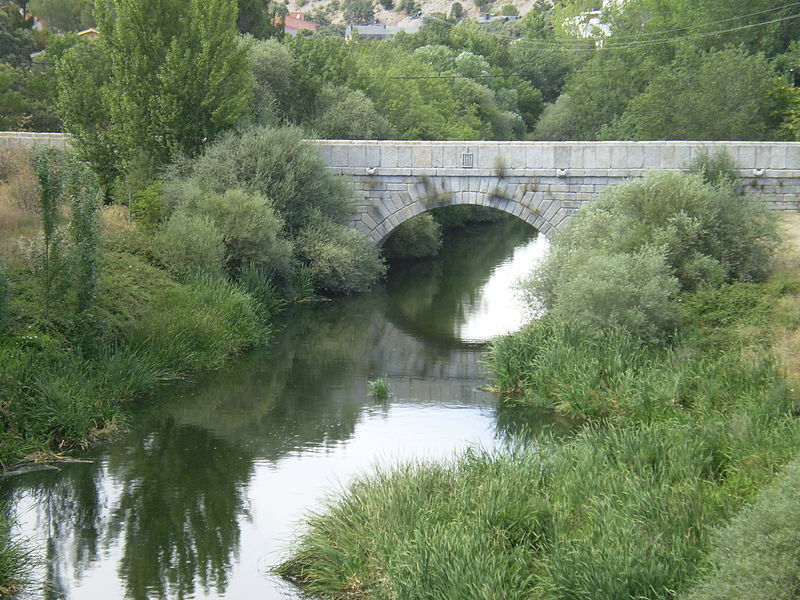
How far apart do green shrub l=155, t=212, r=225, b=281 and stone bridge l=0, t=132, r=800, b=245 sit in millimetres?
5279

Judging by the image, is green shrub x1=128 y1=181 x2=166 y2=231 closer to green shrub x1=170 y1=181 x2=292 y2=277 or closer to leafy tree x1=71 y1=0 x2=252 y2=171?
green shrub x1=170 y1=181 x2=292 y2=277

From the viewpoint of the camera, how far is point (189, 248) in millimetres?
17688

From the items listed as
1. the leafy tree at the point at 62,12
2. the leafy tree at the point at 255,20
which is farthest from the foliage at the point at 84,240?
the leafy tree at the point at 62,12

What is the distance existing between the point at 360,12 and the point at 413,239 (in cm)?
Answer: 9909

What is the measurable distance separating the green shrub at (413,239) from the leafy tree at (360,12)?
314 feet

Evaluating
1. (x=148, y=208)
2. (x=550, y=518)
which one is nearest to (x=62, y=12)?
(x=148, y=208)

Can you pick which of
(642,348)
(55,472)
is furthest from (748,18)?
(55,472)

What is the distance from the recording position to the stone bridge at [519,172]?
20.7 metres

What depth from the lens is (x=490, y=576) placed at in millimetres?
6926

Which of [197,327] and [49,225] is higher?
[49,225]

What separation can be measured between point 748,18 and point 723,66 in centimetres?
557

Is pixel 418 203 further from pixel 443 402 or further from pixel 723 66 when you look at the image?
pixel 723 66

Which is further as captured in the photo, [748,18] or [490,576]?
[748,18]

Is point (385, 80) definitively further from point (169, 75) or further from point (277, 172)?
point (277, 172)
